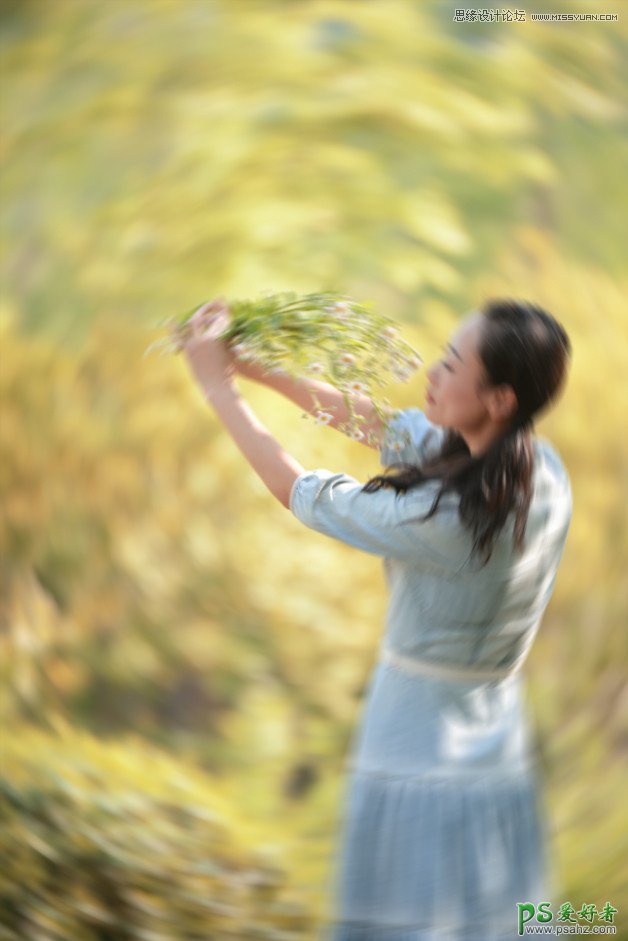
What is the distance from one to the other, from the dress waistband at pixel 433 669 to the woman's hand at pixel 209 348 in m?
0.28

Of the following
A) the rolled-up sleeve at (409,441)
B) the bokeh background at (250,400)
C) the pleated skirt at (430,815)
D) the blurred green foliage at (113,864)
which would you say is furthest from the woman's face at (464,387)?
the blurred green foliage at (113,864)

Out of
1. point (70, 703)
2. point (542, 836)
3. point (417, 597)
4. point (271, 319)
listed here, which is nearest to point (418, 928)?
point (542, 836)

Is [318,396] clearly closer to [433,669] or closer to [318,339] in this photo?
[318,339]

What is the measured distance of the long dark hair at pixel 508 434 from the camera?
940 millimetres

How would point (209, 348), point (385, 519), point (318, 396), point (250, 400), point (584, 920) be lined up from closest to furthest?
1. point (385, 519)
2. point (209, 348)
3. point (318, 396)
4. point (584, 920)
5. point (250, 400)

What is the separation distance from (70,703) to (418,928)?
2.24ft

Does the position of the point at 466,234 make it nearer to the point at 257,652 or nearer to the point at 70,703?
the point at 257,652

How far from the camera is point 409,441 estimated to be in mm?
1126

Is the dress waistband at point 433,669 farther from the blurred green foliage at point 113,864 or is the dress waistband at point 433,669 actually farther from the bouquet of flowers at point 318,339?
the blurred green foliage at point 113,864

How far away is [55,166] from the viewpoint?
4.48 feet

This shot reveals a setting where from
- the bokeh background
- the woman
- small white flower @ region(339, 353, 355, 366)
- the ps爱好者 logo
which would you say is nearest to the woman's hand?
the woman

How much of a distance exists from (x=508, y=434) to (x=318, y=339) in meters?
0.24

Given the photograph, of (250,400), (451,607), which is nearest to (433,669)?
(451,607)

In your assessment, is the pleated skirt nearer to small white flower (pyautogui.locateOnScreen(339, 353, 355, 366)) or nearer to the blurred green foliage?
small white flower (pyautogui.locateOnScreen(339, 353, 355, 366))
